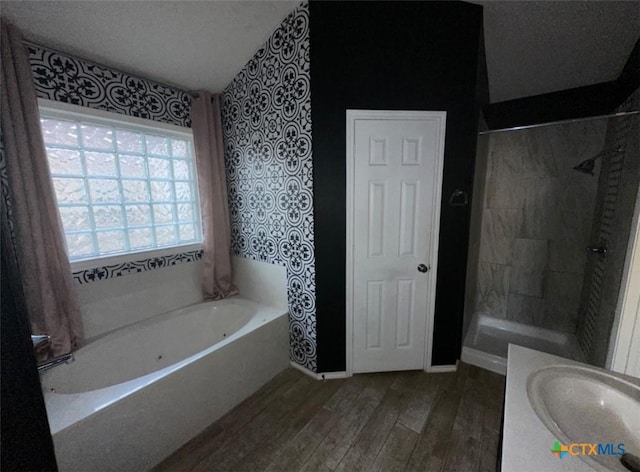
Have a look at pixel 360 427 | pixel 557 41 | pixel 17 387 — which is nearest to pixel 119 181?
pixel 17 387

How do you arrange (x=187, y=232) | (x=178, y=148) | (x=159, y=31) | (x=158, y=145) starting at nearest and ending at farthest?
(x=159, y=31) → (x=158, y=145) → (x=178, y=148) → (x=187, y=232)

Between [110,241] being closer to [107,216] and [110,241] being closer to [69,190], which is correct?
[107,216]

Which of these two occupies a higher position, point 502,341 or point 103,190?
point 103,190

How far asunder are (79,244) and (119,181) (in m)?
0.53

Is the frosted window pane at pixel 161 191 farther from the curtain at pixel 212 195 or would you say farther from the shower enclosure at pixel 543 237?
the shower enclosure at pixel 543 237

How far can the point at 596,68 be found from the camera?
79.1 inches

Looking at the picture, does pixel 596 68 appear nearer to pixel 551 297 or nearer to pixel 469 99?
pixel 469 99

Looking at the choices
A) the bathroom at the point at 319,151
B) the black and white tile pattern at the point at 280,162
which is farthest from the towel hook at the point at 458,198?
the black and white tile pattern at the point at 280,162

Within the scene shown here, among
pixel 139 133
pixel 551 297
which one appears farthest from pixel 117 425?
pixel 551 297

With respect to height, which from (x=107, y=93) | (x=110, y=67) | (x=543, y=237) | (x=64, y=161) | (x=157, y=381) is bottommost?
(x=157, y=381)

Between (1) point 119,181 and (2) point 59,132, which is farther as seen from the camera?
(1) point 119,181

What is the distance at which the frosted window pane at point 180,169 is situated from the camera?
7.68 ft

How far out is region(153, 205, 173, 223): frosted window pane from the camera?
2238mm

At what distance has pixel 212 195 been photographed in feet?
7.77
